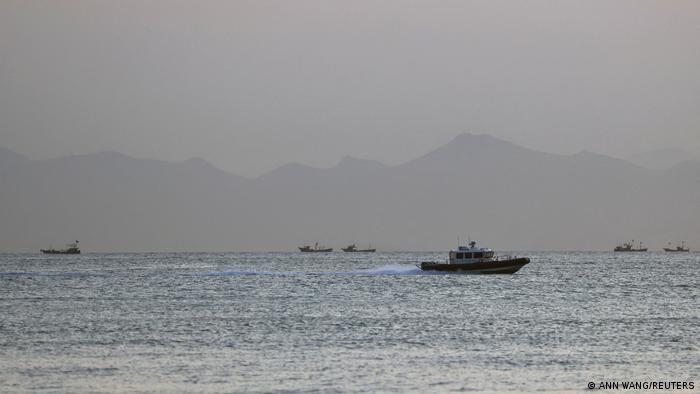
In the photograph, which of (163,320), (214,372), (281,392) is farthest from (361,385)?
(163,320)

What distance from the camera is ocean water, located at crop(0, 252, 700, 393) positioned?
43156 mm

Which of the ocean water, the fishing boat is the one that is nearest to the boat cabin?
the fishing boat

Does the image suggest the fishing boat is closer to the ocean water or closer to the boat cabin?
the boat cabin

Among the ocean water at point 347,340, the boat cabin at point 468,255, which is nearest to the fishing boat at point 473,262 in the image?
the boat cabin at point 468,255

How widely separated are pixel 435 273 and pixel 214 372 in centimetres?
9319

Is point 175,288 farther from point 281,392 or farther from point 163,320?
point 281,392

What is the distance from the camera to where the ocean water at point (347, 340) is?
142 ft

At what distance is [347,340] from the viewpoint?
57500 millimetres

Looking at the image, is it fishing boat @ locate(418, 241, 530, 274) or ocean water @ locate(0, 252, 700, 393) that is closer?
ocean water @ locate(0, 252, 700, 393)

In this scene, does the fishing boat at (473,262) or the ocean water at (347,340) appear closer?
the ocean water at (347,340)

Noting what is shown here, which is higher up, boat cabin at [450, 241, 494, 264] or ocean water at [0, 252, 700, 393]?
boat cabin at [450, 241, 494, 264]

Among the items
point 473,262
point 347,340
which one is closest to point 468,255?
point 473,262

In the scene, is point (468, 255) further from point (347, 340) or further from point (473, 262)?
point (347, 340)

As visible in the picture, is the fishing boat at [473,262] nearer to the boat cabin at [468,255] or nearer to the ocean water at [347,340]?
the boat cabin at [468,255]
